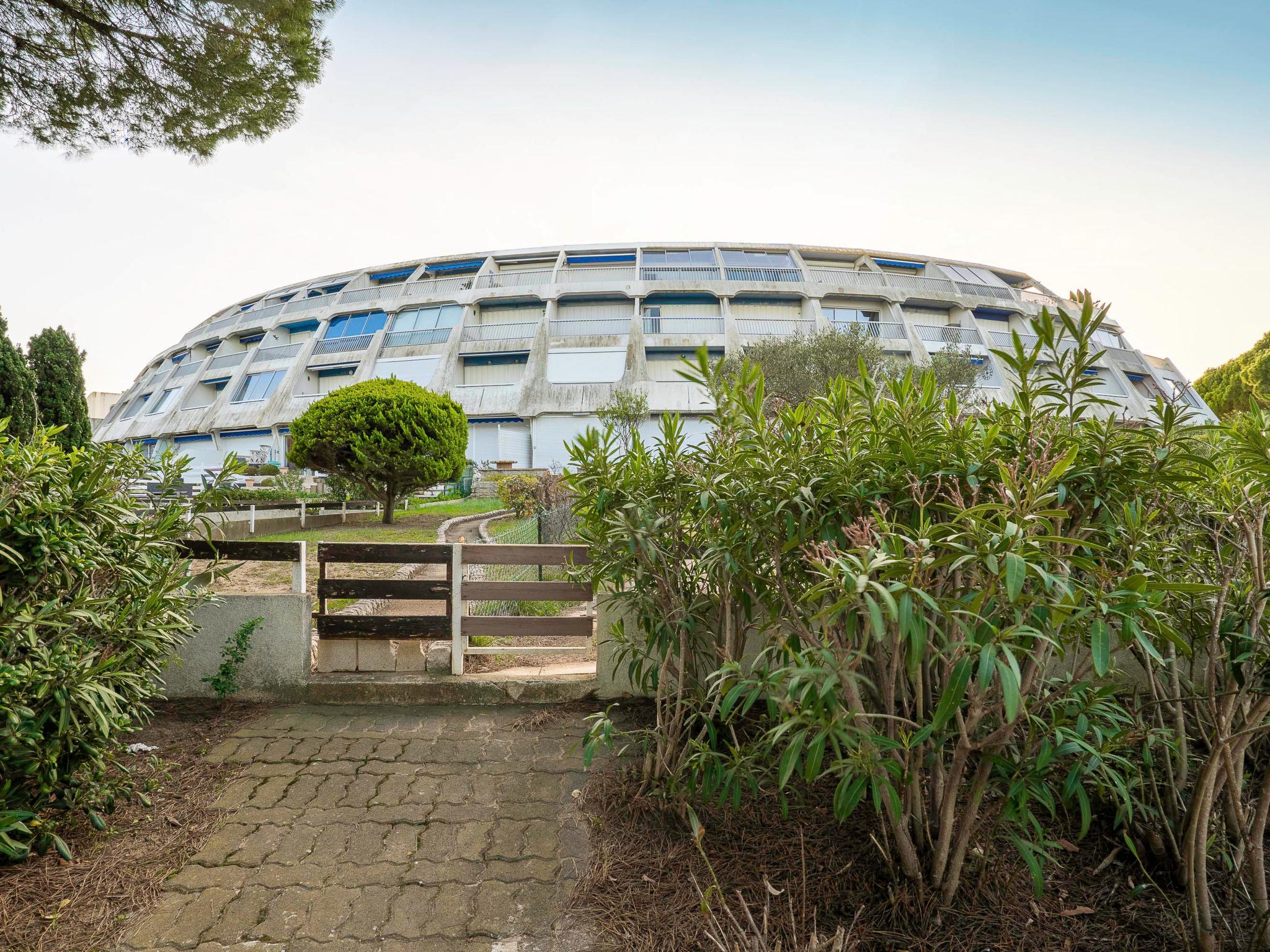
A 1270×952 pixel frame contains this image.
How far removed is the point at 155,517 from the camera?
3.26 meters

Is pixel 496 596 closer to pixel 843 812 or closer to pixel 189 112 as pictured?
pixel 843 812

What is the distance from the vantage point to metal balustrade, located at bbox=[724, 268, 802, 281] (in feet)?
107

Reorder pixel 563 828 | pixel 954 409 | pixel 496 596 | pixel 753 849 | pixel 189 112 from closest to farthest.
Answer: pixel 954 409, pixel 753 849, pixel 563 828, pixel 496 596, pixel 189 112

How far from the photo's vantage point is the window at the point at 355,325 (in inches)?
1292

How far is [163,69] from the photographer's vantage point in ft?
15.0

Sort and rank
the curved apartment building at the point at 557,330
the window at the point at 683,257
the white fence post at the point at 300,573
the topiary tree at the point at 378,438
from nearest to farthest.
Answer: the white fence post at the point at 300,573, the topiary tree at the point at 378,438, the curved apartment building at the point at 557,330, the window at the point at 683,257

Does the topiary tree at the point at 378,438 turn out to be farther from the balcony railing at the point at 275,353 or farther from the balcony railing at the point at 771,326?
the balcony railing at the point at 275,353

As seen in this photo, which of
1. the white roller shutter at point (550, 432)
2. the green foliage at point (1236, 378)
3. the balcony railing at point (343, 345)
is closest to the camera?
the green foliage at point (1236, 378)

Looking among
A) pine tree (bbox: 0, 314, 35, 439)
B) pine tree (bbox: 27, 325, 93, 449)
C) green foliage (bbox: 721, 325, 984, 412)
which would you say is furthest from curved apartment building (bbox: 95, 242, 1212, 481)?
pine tree (bbox: 0, 314, 35, 439)

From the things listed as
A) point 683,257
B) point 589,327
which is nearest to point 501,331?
point 589,327

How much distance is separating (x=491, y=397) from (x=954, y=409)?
1142 inches

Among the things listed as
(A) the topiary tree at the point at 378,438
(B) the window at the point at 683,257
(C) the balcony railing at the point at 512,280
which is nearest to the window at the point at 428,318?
(C) the balcony railing at the point at 512,280

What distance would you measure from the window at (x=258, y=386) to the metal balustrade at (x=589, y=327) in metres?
15.9

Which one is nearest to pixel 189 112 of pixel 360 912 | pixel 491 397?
pixel 360 912
